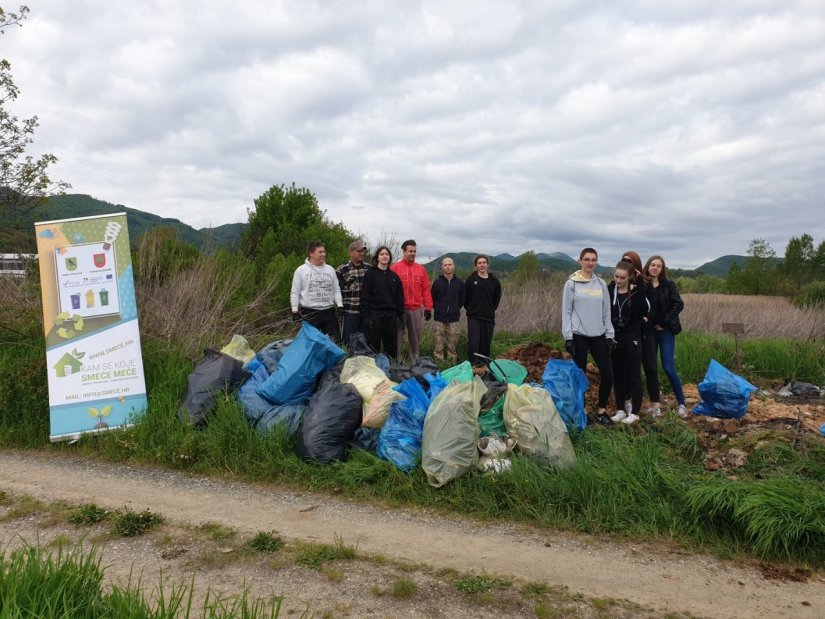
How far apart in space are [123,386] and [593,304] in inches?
195

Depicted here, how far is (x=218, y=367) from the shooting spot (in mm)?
5496

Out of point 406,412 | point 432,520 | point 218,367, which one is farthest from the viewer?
point 218,367

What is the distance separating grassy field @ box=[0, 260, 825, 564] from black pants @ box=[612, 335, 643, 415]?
530mm

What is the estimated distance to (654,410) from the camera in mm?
5742

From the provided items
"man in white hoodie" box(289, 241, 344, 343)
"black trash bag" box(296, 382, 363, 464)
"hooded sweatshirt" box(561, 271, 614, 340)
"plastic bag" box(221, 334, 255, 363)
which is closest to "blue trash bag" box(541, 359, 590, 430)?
"hooded sweatshirt" box(561, 271, 614, 340)

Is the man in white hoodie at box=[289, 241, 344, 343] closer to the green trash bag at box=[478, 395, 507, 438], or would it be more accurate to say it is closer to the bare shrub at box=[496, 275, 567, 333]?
the green trash bag at box=[478, 395, 507, 438]

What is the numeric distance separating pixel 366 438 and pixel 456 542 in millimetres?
1484

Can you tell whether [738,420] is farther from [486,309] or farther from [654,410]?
[486,309]

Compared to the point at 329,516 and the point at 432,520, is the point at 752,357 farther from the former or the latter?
Result: the point at 329,516

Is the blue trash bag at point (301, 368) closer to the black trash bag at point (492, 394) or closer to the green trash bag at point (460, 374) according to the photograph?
the green trash bag at point (460, 374)

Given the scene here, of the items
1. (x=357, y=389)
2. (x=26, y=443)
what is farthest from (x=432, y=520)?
(x=26, y=443)

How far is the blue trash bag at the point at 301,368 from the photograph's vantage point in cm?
527

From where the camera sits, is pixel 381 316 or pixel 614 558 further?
pixel 381 316

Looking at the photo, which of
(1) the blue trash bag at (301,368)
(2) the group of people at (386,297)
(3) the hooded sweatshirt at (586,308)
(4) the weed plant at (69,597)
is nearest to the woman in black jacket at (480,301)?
(2) the group of people at (386,297)
